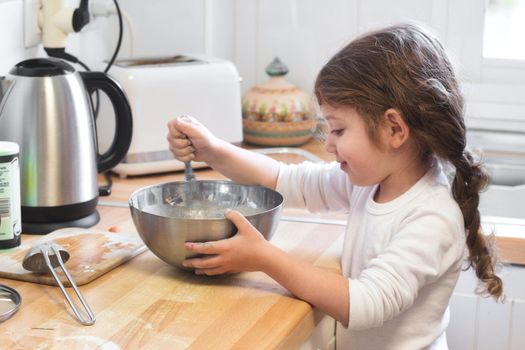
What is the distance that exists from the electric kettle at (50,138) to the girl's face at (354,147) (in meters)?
0.42

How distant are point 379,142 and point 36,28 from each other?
841 mm

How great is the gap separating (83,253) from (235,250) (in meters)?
0.27

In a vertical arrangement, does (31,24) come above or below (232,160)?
above

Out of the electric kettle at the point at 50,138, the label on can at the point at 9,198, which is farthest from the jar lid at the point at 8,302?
the electric kettle at the point at 50,138

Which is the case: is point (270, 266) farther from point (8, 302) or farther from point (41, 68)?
point (41, 68)

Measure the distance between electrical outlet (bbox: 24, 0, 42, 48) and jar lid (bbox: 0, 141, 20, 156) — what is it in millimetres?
477

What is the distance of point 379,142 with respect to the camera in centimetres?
129

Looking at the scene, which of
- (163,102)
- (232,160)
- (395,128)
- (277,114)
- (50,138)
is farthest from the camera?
(277,114)

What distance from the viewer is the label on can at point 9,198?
1317 millimetres

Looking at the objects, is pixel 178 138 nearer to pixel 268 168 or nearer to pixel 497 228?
pixel 268 168

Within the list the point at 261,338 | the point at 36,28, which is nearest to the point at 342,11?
the point at 36,28

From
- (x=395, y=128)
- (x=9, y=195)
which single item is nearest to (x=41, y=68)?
(x=9, y=195)

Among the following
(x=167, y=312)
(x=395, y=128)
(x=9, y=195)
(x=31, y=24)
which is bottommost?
(x=167, y=312)

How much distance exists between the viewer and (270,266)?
1222 mm
